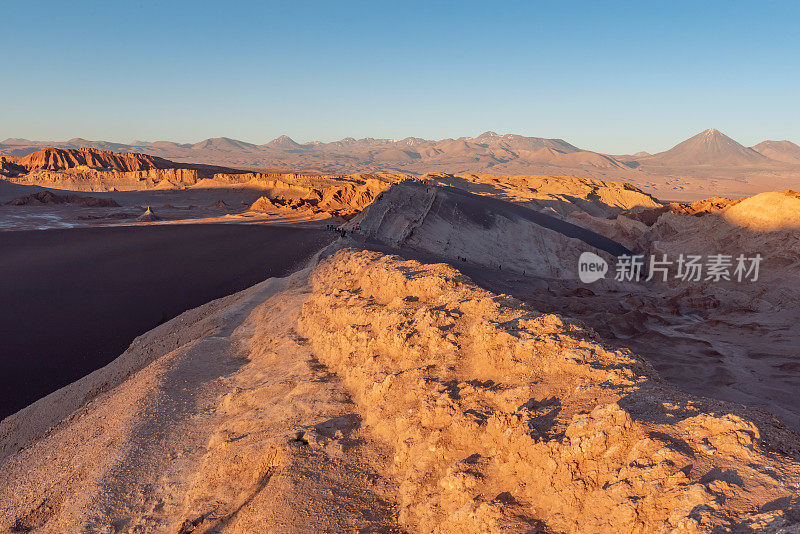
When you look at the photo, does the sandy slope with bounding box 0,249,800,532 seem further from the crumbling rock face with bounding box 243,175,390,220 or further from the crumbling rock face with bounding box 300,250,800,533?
the crumbling rock face with bounding box 243,175,390,220

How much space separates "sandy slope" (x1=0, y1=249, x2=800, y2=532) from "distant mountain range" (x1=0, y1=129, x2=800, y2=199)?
85.6 m

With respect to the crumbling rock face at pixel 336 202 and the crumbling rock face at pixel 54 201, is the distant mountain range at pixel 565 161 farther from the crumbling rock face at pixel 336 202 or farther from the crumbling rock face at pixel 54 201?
the crumbling rock face at pixel 336 202

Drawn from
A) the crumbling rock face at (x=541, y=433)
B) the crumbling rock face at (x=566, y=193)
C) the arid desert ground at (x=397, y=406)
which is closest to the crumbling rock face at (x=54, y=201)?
the arid desert ground at (x=397, y=406)

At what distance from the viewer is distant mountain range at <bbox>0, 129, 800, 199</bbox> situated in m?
99.1

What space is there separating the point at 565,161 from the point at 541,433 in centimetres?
14635

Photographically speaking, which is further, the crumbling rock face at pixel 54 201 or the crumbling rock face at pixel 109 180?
the crumbling rock face at pixel 109 180

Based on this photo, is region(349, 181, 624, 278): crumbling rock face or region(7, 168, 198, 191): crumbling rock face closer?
region(349, 181, 624, 278): crumbling rock face

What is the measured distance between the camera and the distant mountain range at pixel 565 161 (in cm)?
9912

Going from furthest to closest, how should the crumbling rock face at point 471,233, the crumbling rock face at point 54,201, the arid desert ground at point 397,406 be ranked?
the crumbling rock face at point 54,201, the crumbling rock face at point 471,233, the arid desert ground at point 397,406

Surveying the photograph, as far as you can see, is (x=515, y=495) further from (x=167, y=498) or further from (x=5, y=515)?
(x=5, y=515)

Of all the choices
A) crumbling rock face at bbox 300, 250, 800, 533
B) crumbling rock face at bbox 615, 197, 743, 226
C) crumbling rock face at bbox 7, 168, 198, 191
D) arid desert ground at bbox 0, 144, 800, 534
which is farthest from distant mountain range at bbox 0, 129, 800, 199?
crumbling rock face at bbox 300, 250, 800, 533

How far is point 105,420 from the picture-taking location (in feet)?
14.6

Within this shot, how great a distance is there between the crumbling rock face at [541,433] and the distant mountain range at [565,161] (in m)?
85.5

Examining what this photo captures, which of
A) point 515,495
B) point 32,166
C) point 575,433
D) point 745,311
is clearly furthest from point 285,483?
point 32,166
